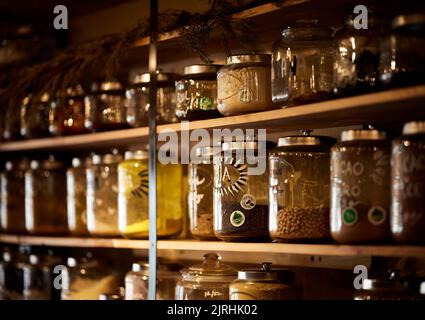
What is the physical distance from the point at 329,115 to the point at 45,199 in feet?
4.22

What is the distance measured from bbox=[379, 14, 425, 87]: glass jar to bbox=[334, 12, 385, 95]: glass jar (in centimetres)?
5

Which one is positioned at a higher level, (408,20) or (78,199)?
(408,20)

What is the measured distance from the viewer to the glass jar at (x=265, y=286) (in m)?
1.85

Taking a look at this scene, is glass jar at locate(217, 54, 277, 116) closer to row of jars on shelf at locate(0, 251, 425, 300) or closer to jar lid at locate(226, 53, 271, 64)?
jar lid at locate(226, 53, 271, 64)

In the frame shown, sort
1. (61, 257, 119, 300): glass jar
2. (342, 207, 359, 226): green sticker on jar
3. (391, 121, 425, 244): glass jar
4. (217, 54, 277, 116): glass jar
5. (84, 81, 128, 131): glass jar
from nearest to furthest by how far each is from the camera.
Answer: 1. (391, 121, 425, 244): glass jar
2. (342, 207, 359, 226): green sticker on jar
3. (217, 54, 277, 116): glass jar
4. (84, 81, 128, 131): glass jar
5. (61, 257, 119, 300): glass jar

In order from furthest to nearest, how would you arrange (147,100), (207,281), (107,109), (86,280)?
(86,280) < (107,109) < (147,100) < (207,281)

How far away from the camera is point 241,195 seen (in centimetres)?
196

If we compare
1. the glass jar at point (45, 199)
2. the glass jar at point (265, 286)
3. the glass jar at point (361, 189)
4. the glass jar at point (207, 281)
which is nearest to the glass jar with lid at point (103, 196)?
the glass jar at point (45, 199)

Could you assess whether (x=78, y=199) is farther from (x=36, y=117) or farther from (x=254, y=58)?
(x=254, y=58)

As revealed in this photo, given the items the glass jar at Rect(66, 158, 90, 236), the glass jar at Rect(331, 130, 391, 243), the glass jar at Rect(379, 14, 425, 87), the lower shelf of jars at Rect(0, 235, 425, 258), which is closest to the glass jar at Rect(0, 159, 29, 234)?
the lower shelf of jars at Rect(0, 235, 425, 258)

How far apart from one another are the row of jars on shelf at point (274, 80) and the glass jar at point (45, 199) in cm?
17

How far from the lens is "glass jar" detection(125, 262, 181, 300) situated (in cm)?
221

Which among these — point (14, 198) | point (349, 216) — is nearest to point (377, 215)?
point (349, 216)

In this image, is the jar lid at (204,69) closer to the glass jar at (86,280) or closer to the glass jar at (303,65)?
the glass jar at (303,65)
